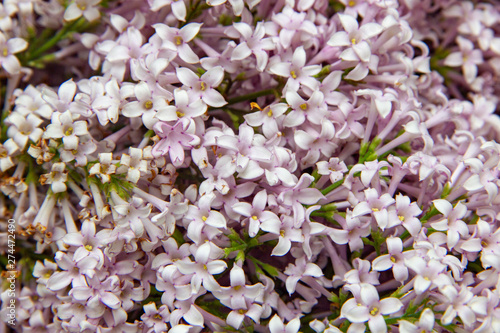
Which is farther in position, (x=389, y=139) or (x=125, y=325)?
(x=389, y=139)

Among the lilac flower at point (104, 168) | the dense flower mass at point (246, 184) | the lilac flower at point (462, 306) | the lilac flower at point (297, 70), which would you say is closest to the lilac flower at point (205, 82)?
the dense flower mass at point (246, 184)

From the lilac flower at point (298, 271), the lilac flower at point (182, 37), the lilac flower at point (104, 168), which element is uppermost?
the lilac flower at point (182, 37)

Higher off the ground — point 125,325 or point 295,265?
point 295,265

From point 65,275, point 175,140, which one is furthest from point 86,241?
point 175,140

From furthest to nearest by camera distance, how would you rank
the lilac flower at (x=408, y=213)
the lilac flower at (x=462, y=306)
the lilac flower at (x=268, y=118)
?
the lilac flower at (x=268, y=118)
the lilac flower at (x=408, y=213)
the lilac flower at (x=462, y=306)

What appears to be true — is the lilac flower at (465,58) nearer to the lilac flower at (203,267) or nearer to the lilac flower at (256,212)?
the lilac flower at (256,212)

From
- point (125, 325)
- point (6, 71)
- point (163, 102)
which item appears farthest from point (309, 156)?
point (6, 71)

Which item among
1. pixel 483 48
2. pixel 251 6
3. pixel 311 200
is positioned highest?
pixel 251 6

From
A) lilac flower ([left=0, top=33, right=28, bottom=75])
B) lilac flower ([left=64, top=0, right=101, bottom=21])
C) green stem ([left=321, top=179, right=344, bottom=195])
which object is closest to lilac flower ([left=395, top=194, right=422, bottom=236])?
green stem ([left=321, top=179, right=344, bottom=195])

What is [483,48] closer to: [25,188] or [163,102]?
[163,102]
